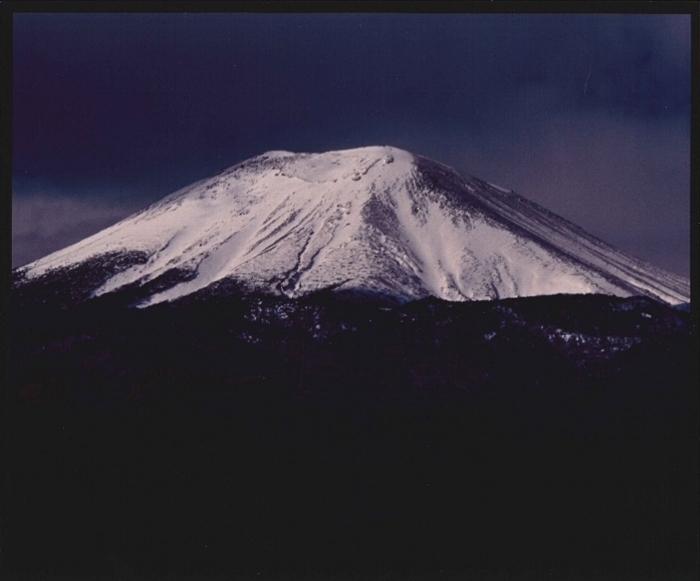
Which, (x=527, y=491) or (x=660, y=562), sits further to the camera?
(x=527, y=491)

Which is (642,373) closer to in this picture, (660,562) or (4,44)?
(660,562)

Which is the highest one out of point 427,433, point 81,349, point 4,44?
point 4,44

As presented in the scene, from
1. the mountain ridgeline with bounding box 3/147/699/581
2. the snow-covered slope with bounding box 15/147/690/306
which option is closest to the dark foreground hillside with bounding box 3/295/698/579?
the mountain ridgeline with bounding box 3/147/699/581

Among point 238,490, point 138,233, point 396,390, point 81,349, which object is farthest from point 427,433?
point 138,233

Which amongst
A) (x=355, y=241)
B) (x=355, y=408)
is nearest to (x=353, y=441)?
(x=355, y=408)

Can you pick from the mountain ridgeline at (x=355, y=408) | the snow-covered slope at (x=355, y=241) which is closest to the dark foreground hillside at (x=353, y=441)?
the mountain ridgeline at (x=355, y=408)

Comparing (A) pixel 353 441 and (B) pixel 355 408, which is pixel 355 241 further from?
(A) pixel 353 441
